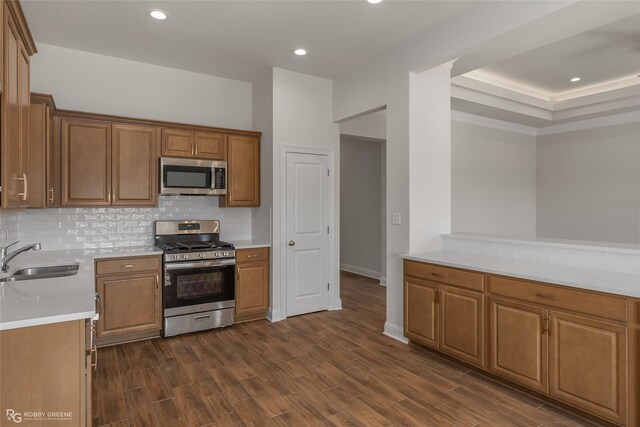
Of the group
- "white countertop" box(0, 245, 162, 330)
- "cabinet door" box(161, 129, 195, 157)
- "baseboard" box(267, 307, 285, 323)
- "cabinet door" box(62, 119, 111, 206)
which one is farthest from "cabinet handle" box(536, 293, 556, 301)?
"cabinet door" box(62, 119, 111, 206)

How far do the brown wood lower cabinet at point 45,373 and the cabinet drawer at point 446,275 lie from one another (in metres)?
2.56

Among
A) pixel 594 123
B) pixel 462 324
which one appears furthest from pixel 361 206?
pixel 462 324

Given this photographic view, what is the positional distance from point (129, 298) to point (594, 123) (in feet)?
23.6

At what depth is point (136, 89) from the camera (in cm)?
419

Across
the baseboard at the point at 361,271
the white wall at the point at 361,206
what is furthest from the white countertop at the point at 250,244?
the baseboard at the point at 361,271

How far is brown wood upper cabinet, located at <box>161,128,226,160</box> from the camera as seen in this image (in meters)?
4.02

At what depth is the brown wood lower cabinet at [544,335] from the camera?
2.09 meters

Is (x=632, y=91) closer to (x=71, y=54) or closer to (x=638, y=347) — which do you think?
(x=638, y=347)

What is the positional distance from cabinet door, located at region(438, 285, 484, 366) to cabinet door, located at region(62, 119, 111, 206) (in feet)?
11.1

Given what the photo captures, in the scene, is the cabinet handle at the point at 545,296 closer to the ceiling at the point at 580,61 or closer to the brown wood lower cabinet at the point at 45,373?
the brown wood lower cabinet at the point at 45,373

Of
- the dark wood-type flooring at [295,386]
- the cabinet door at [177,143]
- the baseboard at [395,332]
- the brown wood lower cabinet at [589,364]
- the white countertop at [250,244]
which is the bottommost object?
the dark wood-type flooring at [295,386]

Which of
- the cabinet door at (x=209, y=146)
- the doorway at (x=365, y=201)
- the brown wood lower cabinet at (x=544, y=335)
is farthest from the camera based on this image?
the doorway at (x=365, y=201)

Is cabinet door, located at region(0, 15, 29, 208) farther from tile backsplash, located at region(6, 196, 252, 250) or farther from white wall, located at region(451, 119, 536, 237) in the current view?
white wall, located at region(451, 119, 536, 237)

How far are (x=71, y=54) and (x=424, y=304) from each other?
4.37m
